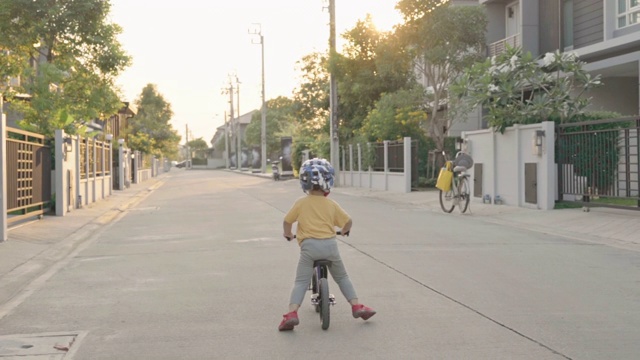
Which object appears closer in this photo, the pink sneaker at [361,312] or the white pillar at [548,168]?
the pink sneaker at [361,312]

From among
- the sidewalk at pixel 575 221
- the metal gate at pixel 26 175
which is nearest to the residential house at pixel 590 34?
the sidewalk at pixel 575 221

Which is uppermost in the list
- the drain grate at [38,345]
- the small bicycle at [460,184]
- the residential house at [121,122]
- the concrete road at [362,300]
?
the residential house at [121,122]

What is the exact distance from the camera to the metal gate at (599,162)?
15.8 m

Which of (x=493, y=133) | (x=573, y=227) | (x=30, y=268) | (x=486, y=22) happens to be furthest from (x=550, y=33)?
(x=30, y=268)

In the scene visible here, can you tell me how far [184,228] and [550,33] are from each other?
18528mm

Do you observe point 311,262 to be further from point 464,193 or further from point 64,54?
point 64,54

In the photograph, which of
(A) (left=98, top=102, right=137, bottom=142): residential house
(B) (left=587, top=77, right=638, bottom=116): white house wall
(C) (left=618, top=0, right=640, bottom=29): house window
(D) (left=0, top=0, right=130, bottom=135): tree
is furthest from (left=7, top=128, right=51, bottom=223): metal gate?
(A) (left=98, top=102, right=137, bottom=142): residential house

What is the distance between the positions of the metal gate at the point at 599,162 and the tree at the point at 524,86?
48.3 inches

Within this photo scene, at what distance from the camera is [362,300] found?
7.60 meters

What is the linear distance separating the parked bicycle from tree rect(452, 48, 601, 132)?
75.9 inches

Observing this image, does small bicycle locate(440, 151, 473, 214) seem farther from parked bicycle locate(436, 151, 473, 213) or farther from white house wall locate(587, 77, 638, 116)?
white house wall locate(587, 77, 638, 116)

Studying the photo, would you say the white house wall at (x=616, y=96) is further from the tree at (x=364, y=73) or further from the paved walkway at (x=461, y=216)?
the tree at (x=364, y=73)

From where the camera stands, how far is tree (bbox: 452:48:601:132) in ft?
63.4

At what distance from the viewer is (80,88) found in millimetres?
27594
